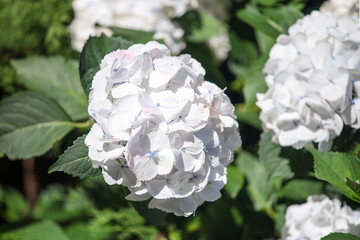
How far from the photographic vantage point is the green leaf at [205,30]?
3.26 ft

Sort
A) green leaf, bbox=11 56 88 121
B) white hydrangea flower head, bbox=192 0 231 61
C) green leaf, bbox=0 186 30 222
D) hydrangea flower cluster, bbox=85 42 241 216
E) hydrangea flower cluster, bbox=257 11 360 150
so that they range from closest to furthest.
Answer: hydrangea flower cluster, bbox=85 42 241 216 < hydrangea flower cluster, bbox=257 11 360 150 < green leaf, bbox=11 56 88 121 < white hydrangea flower head, bbox=192 0 231 61 < green leaf, bbox=0 186 30 222

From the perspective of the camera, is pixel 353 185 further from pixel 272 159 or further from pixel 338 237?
pixel 272 159

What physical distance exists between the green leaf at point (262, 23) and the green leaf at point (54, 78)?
1.13 feet

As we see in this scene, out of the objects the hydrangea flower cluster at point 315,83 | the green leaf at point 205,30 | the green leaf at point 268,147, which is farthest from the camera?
the green leaf at point 205,30

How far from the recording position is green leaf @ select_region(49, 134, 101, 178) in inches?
21.6

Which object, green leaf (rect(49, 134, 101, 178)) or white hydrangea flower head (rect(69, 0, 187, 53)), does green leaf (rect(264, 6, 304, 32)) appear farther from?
green leaf (rect(49, 134, 101, 178))

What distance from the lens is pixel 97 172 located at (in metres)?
0.58

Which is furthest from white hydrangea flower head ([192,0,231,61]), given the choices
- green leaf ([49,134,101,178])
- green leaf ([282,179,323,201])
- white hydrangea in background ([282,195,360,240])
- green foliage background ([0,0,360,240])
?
green leaf ([49,134,101,178])

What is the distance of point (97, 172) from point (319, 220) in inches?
13.9

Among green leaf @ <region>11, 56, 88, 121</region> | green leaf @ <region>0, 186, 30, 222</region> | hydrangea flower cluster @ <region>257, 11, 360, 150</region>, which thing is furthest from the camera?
green leaf @ <region>0, 186, 30, 222</region>

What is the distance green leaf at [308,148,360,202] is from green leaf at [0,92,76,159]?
0.42m

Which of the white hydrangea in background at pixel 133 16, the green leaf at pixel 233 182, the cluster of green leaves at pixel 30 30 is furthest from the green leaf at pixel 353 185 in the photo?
the cluster of green leaves at pixel 30 30

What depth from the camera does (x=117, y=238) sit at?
1038 mm

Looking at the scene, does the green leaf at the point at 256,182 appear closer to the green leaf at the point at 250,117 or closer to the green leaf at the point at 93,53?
the green leaf at the point at 250,117
